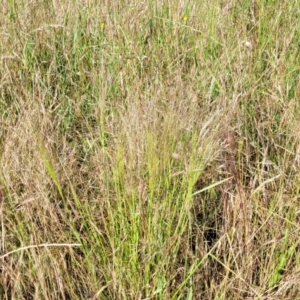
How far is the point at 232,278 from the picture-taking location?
4.14ft

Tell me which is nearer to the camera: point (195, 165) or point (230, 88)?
A: point (195, 165)

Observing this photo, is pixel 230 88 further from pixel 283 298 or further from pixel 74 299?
pixel 74 299

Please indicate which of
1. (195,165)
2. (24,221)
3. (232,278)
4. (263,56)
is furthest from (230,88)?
(24,221)

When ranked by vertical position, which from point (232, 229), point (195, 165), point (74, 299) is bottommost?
point (74, 299)

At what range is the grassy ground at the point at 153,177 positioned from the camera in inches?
48.4

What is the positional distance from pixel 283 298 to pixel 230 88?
67 centimetres

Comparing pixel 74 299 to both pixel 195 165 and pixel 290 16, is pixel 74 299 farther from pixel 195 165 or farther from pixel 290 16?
pixel 290 16

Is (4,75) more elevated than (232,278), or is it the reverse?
(4,75)

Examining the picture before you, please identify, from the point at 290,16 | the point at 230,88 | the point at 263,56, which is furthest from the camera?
the point at 290,16

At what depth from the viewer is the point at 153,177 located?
1.20 meters

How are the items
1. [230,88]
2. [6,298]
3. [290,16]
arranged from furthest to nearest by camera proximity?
[290,16] < [230,88] < [6,298]

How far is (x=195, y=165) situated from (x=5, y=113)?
705mm

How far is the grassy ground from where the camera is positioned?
48.4 inches

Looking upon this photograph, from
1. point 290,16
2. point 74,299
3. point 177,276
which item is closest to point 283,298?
point 177,276
